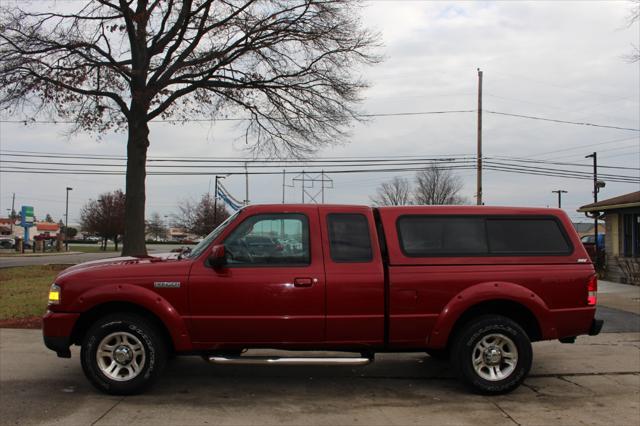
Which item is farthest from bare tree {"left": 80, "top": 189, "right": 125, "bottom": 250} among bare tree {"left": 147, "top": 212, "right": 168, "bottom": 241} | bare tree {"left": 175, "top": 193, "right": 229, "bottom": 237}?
bare tree {"left": 147, "top": 212, "right": 168, "bottom": 241}

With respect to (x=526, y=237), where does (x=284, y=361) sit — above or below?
below

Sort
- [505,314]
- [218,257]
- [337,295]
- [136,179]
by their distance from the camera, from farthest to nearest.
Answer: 1. [136,179]
2. [505,314]
3. [337,295]
4. [218,257]

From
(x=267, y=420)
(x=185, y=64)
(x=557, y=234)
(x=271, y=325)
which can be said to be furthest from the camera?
(x=185, y=64)

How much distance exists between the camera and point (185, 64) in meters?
16.0

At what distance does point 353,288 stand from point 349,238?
0.52 m

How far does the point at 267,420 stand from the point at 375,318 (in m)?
1.35

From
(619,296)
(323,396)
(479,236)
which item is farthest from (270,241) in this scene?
(619,296)

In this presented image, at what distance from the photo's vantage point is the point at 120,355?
5016 mm

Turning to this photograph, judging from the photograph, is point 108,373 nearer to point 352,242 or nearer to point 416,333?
point 352,242

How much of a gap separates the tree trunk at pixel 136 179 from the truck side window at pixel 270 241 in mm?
11714

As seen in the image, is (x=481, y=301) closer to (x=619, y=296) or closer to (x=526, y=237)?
(x=526, y=237)

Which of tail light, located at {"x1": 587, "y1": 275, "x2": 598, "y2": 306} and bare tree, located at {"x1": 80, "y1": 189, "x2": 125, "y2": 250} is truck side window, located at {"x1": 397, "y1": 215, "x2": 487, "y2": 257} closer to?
tail light, located at {"x1": 587, "y1": 275, "x2": 598, "y2": 306}

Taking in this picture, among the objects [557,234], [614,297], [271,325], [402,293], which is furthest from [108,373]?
[614,297]

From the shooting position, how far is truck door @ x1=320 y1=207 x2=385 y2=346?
16.5ft
